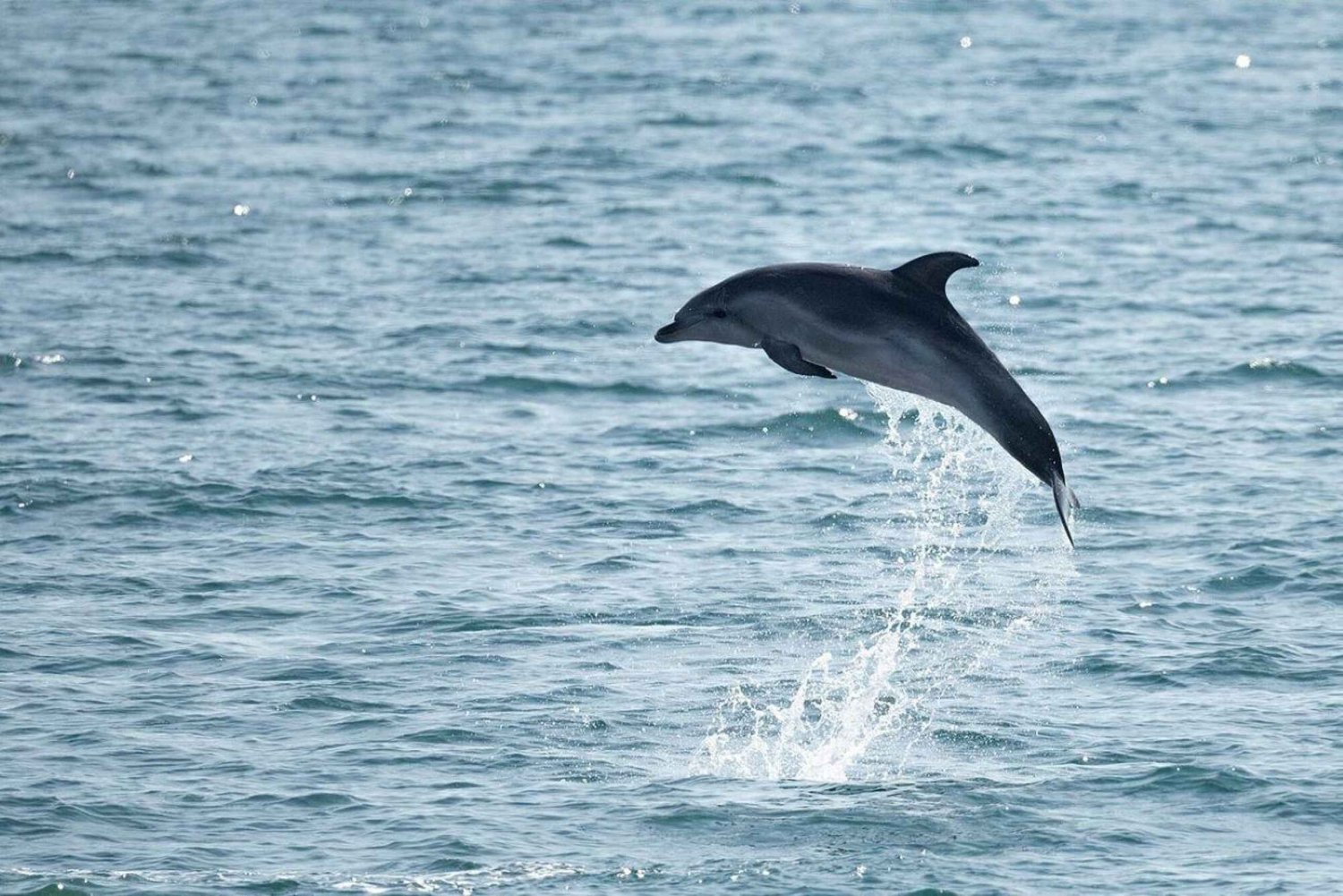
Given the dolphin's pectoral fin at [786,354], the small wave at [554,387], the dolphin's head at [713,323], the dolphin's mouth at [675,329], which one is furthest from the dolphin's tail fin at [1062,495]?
the small wave at [554,387]

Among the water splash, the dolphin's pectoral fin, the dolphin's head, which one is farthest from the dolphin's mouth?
the water splash

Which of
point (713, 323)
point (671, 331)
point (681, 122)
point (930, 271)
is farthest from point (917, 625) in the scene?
point (681, 122)

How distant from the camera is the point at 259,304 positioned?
38.7 metres

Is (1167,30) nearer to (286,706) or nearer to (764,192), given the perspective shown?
(764,192)

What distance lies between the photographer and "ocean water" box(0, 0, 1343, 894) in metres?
19.7

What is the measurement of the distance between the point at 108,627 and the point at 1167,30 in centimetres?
5934

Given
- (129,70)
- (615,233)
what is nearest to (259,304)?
(615,233)

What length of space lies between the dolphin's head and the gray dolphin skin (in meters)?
0.08

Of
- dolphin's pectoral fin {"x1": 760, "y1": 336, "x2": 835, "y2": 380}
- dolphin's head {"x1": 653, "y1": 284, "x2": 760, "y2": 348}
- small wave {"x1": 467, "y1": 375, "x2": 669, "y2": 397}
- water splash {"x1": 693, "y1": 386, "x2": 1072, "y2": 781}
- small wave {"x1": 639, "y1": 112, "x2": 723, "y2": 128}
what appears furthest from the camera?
small wave {"x1": 639, "y1": 112, "x2": 723, "y2": 128}

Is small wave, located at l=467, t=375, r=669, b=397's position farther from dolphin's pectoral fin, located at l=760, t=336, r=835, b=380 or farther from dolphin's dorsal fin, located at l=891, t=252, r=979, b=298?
dolphin's pectoral fin, located at l=760, t=336, r=835, b=380

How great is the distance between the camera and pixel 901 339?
16766 millimetres

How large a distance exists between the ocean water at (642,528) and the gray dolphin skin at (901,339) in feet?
11.7

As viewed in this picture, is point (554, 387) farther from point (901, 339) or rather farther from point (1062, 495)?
point (1062, 495)

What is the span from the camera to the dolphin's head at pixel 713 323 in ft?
56.2
